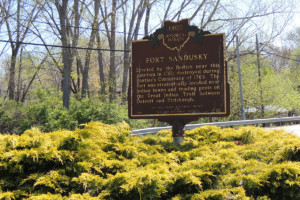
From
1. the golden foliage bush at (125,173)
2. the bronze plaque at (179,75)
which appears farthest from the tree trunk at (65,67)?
the golden foliage bush at (125,173)

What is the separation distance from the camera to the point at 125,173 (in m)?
3.34

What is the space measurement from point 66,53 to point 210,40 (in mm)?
11823

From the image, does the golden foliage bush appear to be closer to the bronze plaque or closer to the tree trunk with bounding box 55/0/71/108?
the bronze plaque

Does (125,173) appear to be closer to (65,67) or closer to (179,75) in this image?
(179,75)

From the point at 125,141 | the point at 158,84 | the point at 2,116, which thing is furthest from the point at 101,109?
the point at 125,141

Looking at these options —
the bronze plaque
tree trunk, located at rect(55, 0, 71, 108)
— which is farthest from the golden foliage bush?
tree trunk, located at rect(55, 0, 71, 108)

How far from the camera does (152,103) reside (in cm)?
624

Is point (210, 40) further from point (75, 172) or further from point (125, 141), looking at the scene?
point (75, 172)

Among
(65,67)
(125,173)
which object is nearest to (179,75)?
(125,173)

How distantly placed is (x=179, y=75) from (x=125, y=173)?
3.13m

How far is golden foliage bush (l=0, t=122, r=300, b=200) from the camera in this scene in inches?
126

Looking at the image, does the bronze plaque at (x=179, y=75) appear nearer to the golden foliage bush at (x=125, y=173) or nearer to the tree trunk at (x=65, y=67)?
the golden foliage bush at (x=125, y=173)

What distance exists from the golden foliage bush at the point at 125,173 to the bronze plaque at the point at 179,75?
173cm

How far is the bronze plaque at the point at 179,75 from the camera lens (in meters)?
5.92
